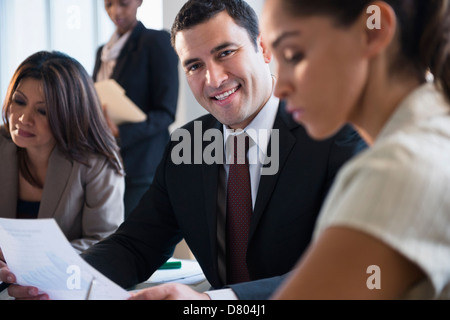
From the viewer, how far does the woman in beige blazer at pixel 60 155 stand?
2.01 metres

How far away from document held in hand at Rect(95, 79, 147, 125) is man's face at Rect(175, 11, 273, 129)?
1019mm

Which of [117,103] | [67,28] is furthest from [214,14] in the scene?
[67,28]

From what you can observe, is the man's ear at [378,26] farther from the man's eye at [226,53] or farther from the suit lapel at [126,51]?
the suit lapel at [126,51]

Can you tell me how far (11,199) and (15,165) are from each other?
0.14 meters

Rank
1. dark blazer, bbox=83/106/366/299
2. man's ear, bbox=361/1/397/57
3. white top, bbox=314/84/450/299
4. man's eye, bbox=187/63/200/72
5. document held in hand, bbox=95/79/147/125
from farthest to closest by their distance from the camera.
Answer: document held in hand, bbox=95/79/147/125 → man's eye, bbox=187/63/200/72 → dark blazer, bbox=83/106/366/299 → man's ear, bbox=361/1/397/57 → white top, bbox=314/84/450/299

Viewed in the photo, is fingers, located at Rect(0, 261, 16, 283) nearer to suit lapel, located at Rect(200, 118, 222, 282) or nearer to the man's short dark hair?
suit lapel, located at Rect(200, 118, 222, 282)

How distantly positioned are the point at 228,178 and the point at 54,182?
82 cm

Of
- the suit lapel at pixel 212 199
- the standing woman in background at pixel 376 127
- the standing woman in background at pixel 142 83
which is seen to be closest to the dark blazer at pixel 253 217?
the suit lapel at pixel 212 199

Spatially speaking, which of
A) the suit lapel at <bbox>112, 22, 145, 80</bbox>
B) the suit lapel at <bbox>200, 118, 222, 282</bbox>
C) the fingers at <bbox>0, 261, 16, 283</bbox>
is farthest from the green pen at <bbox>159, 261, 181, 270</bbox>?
the suit lapel at <bbox>112, 22, 145, 80</bbox>

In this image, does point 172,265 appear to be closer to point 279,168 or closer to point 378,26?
point 279,168

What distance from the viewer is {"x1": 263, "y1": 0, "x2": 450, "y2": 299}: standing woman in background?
23.0 inches

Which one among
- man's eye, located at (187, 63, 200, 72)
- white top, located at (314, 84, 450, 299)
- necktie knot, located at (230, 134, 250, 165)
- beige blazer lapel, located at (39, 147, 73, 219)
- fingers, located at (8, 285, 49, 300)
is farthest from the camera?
beige blazer lapel, located at (39, 147, 73, 219)

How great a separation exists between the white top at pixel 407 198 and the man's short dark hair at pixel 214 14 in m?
1.05
